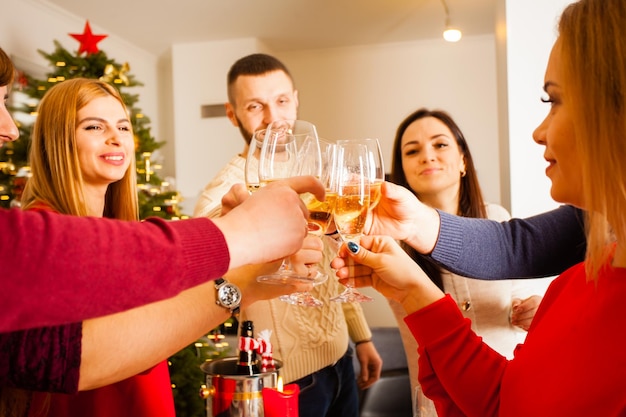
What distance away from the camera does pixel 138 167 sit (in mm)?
4082

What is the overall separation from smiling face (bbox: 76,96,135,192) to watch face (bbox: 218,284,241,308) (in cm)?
100

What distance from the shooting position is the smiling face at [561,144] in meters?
0.93

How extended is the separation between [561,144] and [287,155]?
45 centimetres

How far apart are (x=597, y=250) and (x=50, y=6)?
518 centimetres

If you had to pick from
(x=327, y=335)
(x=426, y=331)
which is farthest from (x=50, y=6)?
(x=426, y=331)

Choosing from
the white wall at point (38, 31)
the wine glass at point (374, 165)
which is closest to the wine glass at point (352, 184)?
the wine glass at point (374, 165)

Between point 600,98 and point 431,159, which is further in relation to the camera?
point 431,159

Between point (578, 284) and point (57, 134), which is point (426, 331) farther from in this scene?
point (57, 134)

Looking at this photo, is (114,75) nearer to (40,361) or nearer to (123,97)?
(123,97)

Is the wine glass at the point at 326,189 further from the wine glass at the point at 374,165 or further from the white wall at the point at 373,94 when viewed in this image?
the white wall at the point at 373,94

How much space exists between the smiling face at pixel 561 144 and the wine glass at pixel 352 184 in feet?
1.01

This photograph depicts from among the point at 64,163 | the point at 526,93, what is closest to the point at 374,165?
the point at 64,163

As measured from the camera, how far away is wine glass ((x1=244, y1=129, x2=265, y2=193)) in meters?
1.06

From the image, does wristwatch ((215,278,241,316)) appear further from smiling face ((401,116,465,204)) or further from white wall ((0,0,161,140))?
white wall ((0,0,161,140))
